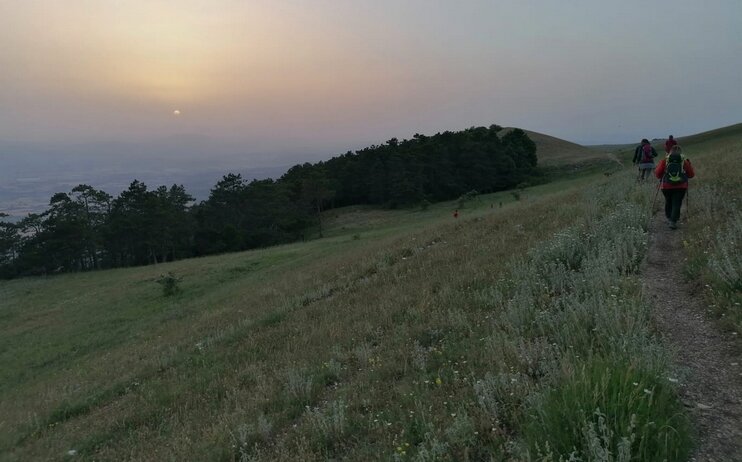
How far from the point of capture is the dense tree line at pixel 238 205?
67438 mm

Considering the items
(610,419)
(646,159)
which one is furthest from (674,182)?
(646,159)

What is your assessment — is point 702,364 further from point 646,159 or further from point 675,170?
point 646,159

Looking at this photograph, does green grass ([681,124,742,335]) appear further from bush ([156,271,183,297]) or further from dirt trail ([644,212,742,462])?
bush ([156,271,183,297])

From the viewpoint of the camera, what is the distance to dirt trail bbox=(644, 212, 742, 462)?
3250 mm

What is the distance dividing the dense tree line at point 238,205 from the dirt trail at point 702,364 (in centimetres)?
6344

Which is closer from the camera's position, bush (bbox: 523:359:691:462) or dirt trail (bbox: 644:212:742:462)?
bush (bbox: 523:359:691:462)

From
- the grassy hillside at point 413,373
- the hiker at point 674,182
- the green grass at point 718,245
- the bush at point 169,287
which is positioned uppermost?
the hiker at point 674,182

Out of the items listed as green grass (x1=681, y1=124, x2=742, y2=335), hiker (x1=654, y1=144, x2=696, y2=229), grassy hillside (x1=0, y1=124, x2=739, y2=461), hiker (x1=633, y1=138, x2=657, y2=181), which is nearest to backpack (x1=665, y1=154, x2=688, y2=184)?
→ hiker (x1=654, y1=144, x2=696, y2=229)

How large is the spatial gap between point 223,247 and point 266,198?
34.2 feet

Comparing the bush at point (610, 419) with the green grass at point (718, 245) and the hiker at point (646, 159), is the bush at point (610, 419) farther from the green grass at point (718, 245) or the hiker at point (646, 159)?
the hiker at point (646, 159)

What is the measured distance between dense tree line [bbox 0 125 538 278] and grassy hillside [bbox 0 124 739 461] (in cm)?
5613

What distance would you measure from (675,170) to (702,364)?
804 centimetres

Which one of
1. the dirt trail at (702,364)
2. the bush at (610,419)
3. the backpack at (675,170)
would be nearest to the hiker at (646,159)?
the backpack at (675,170)

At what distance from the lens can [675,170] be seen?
1064 cm
